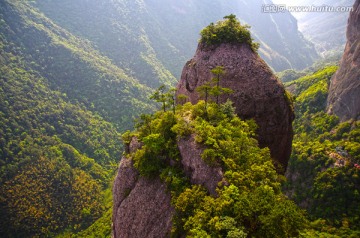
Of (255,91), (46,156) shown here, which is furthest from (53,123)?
(255,91)

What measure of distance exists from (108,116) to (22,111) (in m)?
40.7

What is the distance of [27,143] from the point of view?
398ft

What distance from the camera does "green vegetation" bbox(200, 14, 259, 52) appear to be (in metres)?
33.4

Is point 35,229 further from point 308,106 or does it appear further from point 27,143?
point 308,106

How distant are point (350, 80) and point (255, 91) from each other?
56.8 m

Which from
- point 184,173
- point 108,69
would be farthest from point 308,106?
point 108,69

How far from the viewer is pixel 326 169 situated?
65.1 m

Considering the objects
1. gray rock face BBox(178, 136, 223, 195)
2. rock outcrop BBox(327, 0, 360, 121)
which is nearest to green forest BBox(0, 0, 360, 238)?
gray rock face BBox(178, 136, 223, 195)

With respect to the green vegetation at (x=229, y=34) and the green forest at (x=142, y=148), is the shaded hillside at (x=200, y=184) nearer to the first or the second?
the green forest at (x=142, y=148)

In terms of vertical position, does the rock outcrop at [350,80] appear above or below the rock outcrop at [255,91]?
above

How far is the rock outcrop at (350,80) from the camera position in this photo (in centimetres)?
7281

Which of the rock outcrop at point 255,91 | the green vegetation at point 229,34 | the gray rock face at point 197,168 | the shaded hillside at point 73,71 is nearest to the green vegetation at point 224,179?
the gray rock face at point 197,168

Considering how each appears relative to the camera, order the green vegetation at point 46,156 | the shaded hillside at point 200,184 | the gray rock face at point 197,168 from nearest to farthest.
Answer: the shaded hillside at point 200,184, the gray rock face at point 197,168, the green vegetation at point 46,156

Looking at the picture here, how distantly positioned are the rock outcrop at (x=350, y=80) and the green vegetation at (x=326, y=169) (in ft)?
9.55
